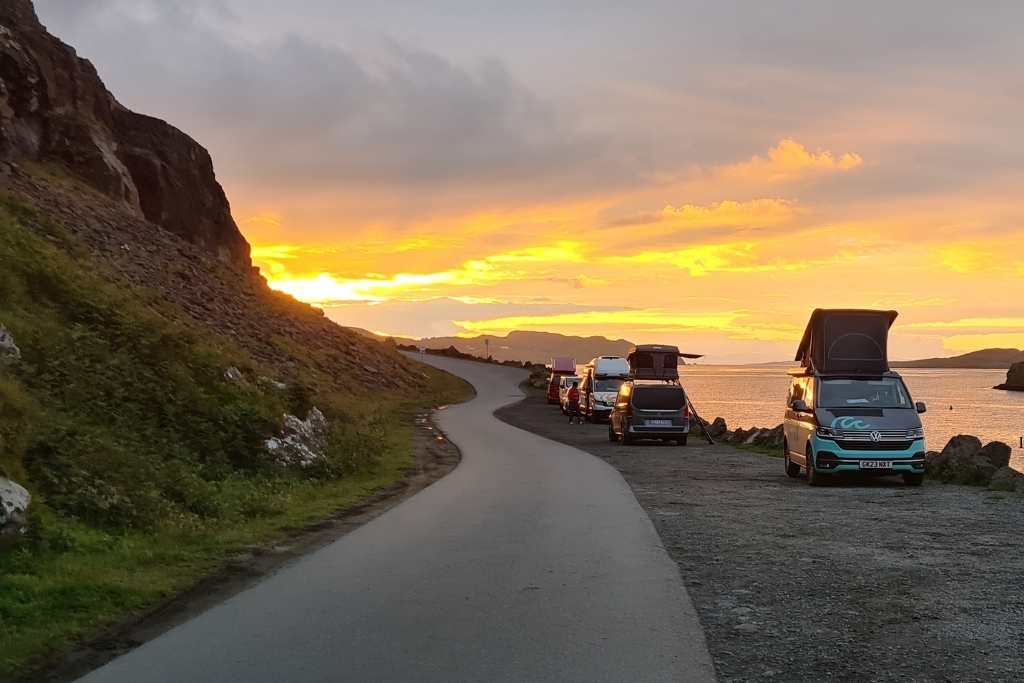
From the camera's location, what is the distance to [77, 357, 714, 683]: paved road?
5953 millimetres

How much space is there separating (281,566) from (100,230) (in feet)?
129

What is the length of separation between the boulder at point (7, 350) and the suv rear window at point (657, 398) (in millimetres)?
19281

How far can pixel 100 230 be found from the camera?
1751 inches

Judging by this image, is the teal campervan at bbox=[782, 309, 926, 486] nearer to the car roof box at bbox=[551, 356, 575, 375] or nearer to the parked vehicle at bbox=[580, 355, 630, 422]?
the parked vehicle at bbox=[580, 355, 630, 422]

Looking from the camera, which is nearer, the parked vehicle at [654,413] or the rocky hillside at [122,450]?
the rocky hillside at [122,450]

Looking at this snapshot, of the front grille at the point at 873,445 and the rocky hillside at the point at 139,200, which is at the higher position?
the rocky hillside at the point at 139,200

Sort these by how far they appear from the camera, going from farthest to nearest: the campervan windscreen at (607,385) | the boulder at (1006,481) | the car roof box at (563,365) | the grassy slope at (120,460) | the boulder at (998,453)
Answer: the car roof box at (563,365) → the campervan windscreen at (607,385) → the boulder at (998,453) → the boulder at (1006,481) → the grassy slope at (120,460)

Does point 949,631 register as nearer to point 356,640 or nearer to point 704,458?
point 356,640

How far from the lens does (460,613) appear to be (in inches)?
293

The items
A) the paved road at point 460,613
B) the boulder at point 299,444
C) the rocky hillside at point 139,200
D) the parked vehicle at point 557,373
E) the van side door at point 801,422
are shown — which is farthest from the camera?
the parked vehicle at point 557,373

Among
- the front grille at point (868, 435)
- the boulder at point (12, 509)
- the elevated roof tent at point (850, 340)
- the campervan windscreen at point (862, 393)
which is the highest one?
the elevated roof tent at point (850, 340)

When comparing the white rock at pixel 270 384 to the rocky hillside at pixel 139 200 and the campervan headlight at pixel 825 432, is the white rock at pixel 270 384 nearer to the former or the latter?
the campervan headlight at pixel 825 432

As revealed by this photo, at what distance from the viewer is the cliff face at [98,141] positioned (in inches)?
2020

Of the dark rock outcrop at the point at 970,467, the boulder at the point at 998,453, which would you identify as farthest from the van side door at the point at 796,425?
the boulder at the point at 998,453
